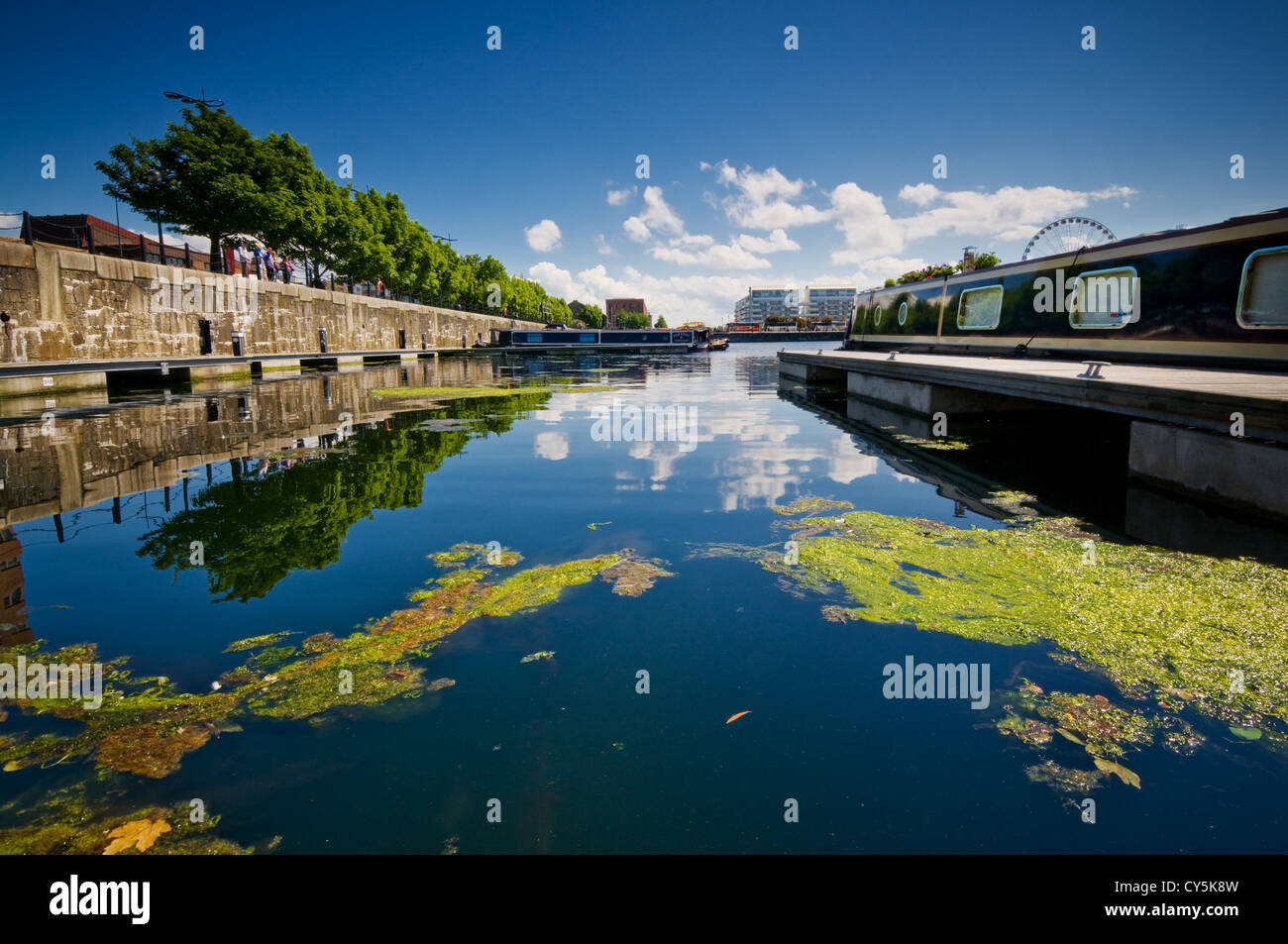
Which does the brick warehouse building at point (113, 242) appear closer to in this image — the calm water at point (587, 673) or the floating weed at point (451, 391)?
the floating weed at point (451, 391)

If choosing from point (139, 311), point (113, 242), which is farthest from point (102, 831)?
point (113, 242)

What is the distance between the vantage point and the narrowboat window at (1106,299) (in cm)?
1134

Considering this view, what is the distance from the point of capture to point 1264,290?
29.0 feet

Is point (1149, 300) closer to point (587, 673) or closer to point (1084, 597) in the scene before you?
point (1084, 597)

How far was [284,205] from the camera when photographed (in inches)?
1344

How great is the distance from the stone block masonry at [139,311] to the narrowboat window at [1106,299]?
25.3 meters

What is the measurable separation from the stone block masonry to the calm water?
497 inches

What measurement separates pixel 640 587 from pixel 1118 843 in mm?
2961

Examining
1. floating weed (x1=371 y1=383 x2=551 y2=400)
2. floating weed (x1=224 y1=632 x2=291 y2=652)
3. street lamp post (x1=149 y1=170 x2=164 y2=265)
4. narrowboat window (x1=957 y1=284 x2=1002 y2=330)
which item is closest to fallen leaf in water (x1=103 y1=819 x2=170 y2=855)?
floating weed (x1=224 y1=632 x2=291 y2=652)

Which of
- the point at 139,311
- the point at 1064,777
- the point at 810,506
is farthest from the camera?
the point at 139,311

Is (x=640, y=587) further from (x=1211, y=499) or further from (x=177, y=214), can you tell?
(x=177, y=214)

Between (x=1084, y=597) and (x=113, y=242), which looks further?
(x=113, y=242)

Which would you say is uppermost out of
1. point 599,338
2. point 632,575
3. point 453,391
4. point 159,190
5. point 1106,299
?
point 159,190

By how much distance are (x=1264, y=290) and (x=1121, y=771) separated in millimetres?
9811
